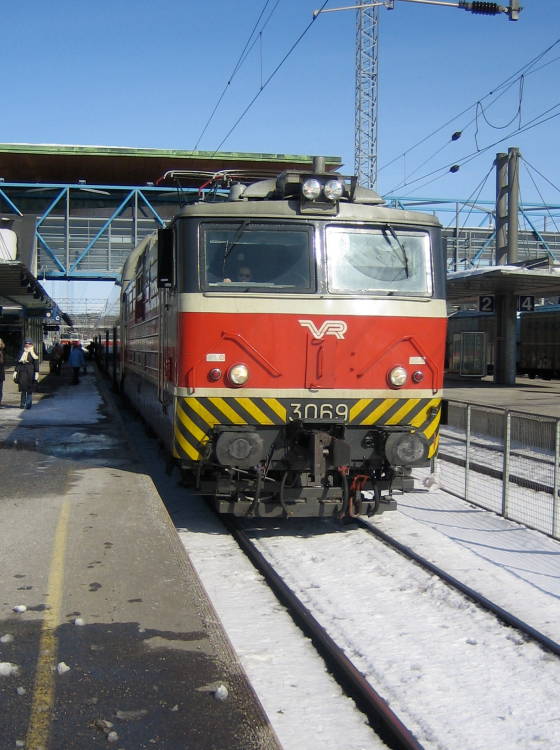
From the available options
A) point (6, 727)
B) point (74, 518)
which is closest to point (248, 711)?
point (6, 727)

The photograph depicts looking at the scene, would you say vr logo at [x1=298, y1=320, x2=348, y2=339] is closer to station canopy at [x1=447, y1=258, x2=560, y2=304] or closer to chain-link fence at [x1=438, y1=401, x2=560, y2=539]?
chain-link fence at [x1=438, y1=401, x2=560, y2=539]

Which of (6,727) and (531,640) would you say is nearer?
(6,727)

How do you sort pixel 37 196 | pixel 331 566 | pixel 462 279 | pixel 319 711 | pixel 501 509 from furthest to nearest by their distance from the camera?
pixel 37 196
pixel 462 279
pixel 501 509
pixel 331 566
pixel 319 711

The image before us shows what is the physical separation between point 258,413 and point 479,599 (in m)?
2.55

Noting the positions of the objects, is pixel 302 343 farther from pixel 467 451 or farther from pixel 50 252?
pixel 50 252

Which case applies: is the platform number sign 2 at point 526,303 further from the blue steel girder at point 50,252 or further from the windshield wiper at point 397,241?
the windshield wiper at point 397,241

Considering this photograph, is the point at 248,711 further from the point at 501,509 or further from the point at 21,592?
the point at 501,509

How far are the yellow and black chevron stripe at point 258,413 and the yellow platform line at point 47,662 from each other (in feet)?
5.26

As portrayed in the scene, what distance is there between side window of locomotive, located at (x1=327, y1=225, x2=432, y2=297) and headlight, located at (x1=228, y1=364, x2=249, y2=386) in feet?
3.74

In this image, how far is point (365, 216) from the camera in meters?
7.49

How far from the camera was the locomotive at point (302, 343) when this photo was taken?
7211 millimetres

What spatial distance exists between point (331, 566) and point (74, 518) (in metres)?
2.38

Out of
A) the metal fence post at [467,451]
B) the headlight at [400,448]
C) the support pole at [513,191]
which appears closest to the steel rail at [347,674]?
the headlight at [400,448]

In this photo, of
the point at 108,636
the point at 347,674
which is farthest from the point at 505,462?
the point at 108,636
